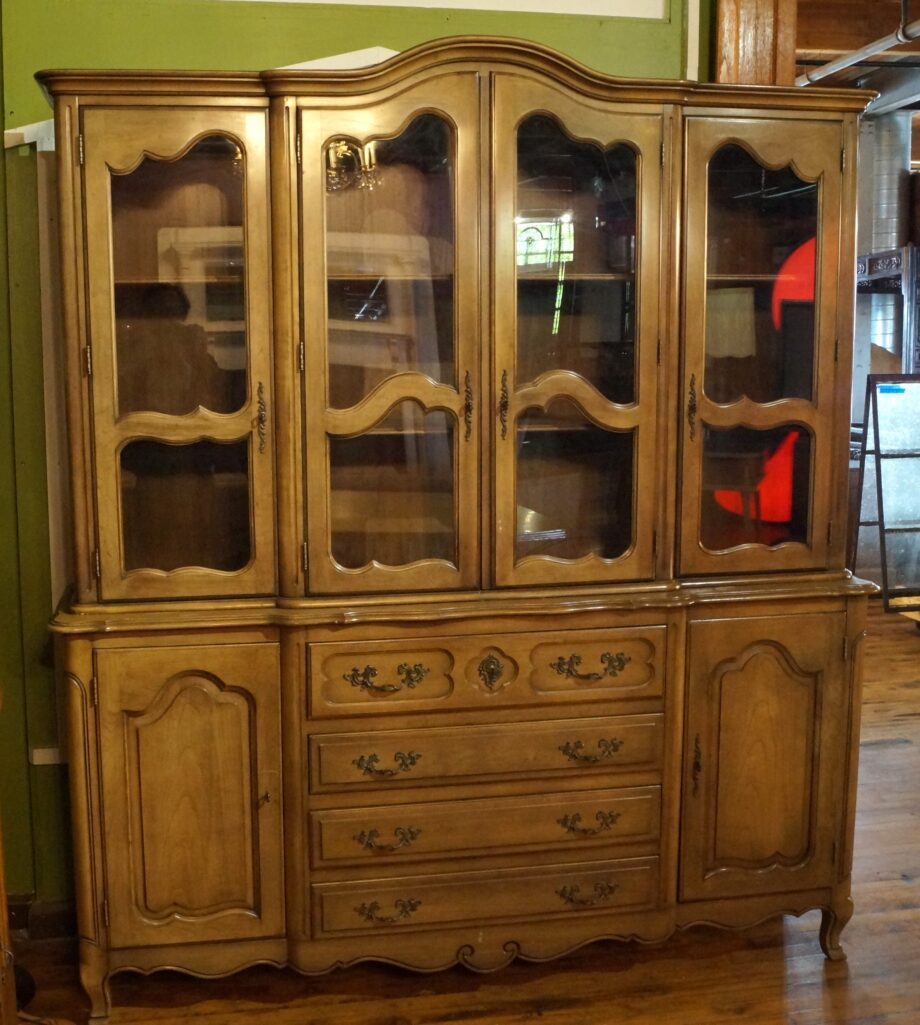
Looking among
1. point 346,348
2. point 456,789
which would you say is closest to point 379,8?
point 346,348

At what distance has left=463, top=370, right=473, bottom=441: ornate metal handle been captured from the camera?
2215mm

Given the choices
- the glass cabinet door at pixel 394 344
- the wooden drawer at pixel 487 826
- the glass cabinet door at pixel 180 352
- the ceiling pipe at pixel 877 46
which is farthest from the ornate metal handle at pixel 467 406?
the ceiling pipe at pixel 877 46

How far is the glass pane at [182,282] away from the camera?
213 cm

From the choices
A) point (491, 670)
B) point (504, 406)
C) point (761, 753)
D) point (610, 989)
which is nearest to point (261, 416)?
point (504, 406)

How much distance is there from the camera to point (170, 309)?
2188 mm

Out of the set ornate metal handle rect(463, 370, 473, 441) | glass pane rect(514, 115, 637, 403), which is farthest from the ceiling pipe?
ornate metal handle rect(463, 370, 473, 441)

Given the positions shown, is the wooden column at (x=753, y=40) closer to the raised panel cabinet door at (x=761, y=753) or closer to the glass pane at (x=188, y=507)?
the raised panel cabinet door at (x=761, y=753)

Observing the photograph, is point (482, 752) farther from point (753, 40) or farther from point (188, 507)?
point (753, 40)

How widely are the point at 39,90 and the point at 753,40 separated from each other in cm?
166

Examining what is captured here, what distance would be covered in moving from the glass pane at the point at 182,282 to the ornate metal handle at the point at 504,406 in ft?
1.70

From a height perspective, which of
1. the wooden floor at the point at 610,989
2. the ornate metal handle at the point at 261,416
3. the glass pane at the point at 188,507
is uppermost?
the ornate metal handle at the point at 261,416

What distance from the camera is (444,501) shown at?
2268mm

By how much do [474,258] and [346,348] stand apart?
0.31 meters

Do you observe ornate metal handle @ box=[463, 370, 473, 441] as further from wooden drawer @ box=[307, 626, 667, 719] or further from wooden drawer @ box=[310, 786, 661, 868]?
wooden drawer @ box=[310, 786, 661, 868]
